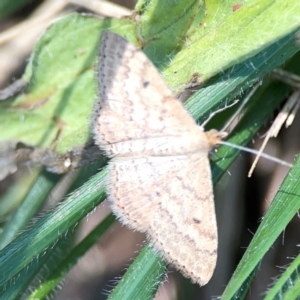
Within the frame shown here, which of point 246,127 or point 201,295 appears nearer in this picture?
point 246,127

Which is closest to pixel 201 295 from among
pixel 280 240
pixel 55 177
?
pixel 280 240

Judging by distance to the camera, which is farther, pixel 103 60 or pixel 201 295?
pixel 201 295

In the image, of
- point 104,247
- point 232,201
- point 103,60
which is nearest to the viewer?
point 103,60

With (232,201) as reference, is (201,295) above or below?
below

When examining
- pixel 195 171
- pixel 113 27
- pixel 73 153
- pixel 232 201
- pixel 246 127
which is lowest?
pixel 232 201

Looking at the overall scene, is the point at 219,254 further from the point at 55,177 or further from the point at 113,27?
the point at 113,27

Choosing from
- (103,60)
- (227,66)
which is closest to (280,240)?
(227,66)

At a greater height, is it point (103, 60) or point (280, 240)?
point (103, 60)

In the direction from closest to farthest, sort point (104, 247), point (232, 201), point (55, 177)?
point (55, 177), point (232, 201), point (104, 247)

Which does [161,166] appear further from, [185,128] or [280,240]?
[280,240]
